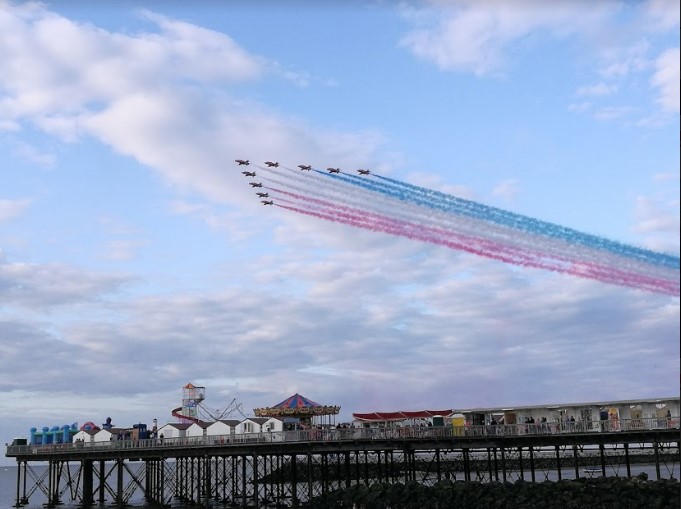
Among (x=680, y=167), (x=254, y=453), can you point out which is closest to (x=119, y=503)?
(x=254, y=453)

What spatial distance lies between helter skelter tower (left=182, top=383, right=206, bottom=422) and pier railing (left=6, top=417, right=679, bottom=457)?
2580 centimetres

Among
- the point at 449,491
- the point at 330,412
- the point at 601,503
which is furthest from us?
the point at 330,412

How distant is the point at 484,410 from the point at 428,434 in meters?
31.4

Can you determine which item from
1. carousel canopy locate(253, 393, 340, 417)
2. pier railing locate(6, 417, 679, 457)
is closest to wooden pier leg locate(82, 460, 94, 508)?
pier railing locate(6, 417, 679, 457)

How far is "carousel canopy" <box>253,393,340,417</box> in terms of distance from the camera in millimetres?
96000

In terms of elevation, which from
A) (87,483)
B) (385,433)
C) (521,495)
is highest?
(385,433)

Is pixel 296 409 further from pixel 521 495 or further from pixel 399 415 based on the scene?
pixel 521 495

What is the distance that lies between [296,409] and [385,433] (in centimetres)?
2264

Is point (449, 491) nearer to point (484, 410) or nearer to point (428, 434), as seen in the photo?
point (428, 434)

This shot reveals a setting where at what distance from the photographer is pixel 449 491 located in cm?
6569

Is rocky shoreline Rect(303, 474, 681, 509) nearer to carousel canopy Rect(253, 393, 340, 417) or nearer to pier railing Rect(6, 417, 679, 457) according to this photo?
pier railing Rect(6, 417, 679, 457)

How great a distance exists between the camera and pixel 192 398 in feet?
393

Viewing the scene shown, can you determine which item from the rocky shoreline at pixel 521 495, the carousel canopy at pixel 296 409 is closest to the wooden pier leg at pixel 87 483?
the carousel canopy at pixel 296 409

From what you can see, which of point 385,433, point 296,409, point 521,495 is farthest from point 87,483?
point 521,495
